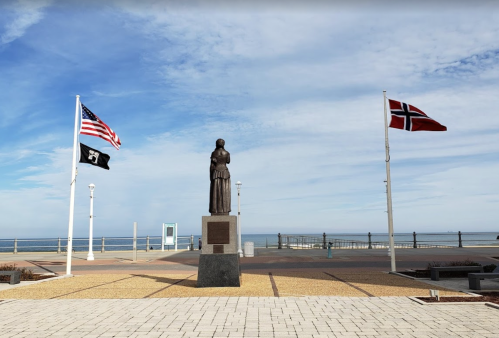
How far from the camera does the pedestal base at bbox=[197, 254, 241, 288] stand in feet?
40.8

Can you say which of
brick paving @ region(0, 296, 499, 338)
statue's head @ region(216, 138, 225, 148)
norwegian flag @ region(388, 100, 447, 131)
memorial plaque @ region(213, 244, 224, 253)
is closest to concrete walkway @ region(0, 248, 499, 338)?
brick paving @ region(0, 296, 499, 338)

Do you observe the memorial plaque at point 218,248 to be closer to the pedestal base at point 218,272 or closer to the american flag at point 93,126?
the pedestal base at point 218,272

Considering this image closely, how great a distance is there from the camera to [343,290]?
11.5 m

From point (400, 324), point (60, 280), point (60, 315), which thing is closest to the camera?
point (400, 324)

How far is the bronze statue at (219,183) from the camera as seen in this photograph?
42.4 ft

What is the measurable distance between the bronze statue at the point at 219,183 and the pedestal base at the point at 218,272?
1.33m

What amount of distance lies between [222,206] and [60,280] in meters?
6.49

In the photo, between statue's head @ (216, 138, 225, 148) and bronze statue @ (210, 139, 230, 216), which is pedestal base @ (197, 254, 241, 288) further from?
statue's head @ (216, 138, 225, 148)

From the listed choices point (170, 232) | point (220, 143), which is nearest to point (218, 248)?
point (220, 143)

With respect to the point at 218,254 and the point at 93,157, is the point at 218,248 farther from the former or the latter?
the point at 93,157

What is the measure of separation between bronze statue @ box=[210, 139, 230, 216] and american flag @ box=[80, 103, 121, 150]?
19.8ft

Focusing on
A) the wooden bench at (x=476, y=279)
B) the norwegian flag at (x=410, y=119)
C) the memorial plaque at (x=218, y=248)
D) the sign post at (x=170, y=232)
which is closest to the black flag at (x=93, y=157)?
the memorial plaque at (x=218, y=248)

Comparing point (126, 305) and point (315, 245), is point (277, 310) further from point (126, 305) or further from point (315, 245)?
point (315, 245)

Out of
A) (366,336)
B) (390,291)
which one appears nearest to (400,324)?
(366,336)
